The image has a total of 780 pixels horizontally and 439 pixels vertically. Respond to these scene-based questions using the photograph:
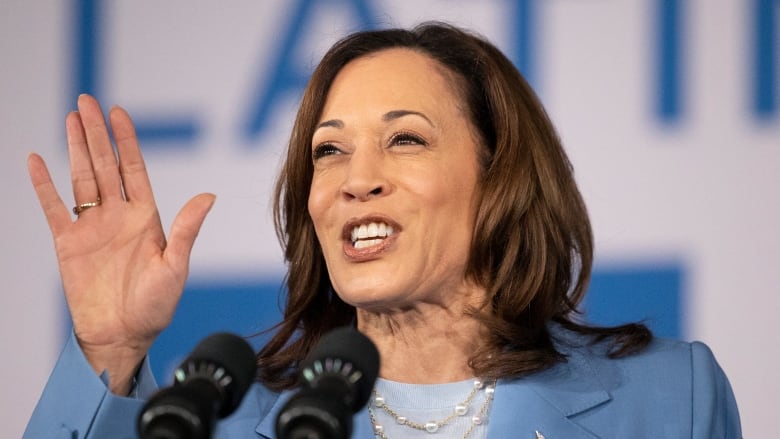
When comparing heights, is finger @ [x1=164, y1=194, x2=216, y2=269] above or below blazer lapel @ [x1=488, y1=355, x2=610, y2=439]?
above

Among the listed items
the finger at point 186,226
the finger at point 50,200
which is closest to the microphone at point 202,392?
the finger at point 186,226

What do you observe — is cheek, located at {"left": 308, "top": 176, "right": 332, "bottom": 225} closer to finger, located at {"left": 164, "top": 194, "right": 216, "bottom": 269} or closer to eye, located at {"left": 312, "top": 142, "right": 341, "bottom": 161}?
eye, located at {"left": 312, "top": 142, "right": 341, "bottom": 161}

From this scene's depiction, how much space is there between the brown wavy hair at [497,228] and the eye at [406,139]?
6.0 inches

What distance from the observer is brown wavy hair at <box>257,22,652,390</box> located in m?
2.21

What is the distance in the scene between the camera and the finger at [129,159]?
1919 millimetres

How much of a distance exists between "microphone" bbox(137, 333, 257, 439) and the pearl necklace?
2.75 feet

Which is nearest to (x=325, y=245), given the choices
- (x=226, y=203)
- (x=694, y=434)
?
(x=694, y=434)

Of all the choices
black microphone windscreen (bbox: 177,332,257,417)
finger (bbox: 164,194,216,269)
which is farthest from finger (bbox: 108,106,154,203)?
black microphone windscreen (bbox: 177,332,257,417)

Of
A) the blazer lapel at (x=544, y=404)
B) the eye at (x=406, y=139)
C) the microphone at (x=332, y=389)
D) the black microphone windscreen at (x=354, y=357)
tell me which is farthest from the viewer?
the eye at (x=406, y=139)

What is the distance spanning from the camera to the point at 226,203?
303 cm

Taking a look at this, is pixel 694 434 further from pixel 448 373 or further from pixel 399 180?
pixel 399 180

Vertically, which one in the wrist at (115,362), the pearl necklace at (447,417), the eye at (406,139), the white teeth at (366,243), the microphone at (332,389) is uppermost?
the eye at (406,139)

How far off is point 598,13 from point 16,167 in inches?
59.1

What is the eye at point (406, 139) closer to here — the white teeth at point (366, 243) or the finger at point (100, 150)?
the white teeth at point (366, 243)
